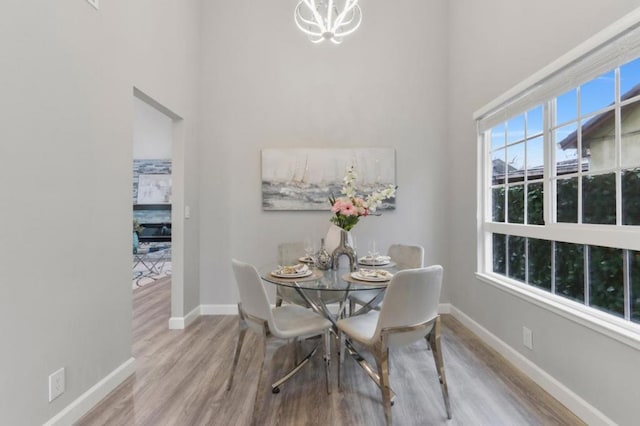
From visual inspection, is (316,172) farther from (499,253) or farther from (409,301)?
(409,301)

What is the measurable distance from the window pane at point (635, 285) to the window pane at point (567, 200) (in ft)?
1.30

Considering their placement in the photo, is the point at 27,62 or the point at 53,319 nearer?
the point at 27,62

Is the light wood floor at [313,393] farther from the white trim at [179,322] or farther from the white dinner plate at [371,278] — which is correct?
the white dinner plate at [371,278]

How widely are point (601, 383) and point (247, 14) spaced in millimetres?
4375

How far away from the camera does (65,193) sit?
5.72ft

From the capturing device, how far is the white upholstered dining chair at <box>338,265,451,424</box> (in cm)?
162

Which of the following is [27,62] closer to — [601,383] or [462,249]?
[601,383]

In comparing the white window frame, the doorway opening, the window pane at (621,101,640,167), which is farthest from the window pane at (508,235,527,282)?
the doorway opening

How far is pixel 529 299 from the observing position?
2.21 meters

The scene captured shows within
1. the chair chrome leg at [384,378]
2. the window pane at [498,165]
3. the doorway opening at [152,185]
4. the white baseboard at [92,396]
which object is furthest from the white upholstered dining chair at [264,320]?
the doorway opening at [152,185]

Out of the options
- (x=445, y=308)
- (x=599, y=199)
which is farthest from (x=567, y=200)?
(x=445, y=308)

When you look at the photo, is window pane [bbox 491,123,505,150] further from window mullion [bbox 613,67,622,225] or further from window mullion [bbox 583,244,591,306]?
window mullion [bbox 583,244,591,306]

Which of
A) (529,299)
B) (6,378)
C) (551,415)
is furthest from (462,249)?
(6,378)

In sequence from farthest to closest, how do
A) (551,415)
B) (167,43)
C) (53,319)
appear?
(167,43) < (551,415) < (53,319)
